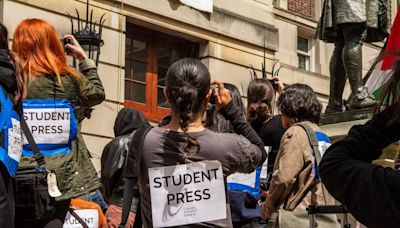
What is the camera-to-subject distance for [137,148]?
3676mm

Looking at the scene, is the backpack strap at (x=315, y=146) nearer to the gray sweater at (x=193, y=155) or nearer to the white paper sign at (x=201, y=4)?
the gray sweater at (x=193, y=155)

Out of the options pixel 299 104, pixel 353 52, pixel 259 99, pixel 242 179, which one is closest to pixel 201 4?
pixel 353 52

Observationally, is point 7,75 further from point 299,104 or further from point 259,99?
point 259,99

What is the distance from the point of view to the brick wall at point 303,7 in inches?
774

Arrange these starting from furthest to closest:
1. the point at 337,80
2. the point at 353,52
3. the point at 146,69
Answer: the point at 146,69 < the point at 337,80 < the point at 353,52

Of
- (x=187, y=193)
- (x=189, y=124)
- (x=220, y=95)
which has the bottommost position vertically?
(x=187, y=193)

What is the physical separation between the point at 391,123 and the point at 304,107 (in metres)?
3.23

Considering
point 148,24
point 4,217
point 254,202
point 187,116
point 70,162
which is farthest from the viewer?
point 148,24

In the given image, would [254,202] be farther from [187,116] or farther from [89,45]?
[89,45]

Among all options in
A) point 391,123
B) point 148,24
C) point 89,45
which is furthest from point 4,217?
point 148,24

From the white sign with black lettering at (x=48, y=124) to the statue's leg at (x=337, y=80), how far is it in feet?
14.1

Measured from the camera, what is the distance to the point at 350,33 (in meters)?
7.87

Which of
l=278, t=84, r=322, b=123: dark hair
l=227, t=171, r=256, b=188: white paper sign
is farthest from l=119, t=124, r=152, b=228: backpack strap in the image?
l=278, t=84, r=322, b=123: dark hair

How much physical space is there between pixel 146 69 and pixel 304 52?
6841 millimetres
